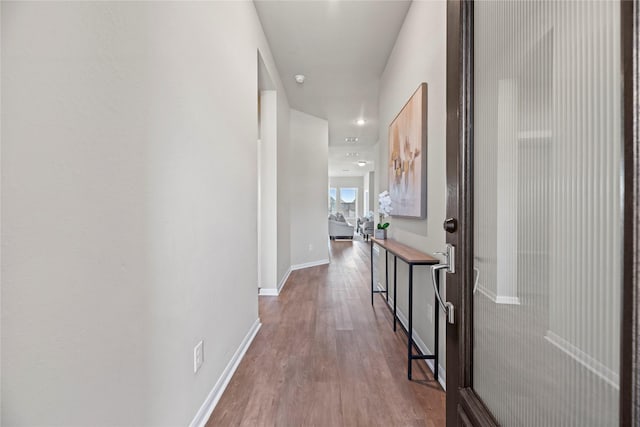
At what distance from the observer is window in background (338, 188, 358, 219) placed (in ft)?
50.3

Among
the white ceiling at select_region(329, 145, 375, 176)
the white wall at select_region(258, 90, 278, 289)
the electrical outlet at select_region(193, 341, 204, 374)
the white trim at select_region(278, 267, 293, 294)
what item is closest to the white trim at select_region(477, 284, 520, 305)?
the electrical outlet at select_region(193, 341, 204, 374)

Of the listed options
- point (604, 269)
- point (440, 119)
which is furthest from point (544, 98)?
point (440, 119)

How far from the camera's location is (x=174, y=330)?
1.21 m

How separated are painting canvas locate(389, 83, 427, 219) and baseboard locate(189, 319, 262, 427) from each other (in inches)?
64.2

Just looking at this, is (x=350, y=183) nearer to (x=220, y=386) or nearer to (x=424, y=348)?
(x=424, y=348)

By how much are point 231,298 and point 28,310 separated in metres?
1.39

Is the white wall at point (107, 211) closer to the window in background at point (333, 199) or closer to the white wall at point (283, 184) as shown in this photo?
the white wall at point (283, 184)

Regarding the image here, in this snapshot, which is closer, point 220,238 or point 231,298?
point 220,238

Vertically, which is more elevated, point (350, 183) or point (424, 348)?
point (350, 183)

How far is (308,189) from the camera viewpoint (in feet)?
18.1

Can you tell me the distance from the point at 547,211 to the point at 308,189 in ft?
16.7

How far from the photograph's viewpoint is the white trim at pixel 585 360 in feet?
1.25

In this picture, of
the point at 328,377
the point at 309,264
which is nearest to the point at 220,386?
the point at 328,377

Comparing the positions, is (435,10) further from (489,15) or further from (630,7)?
(630,7)
